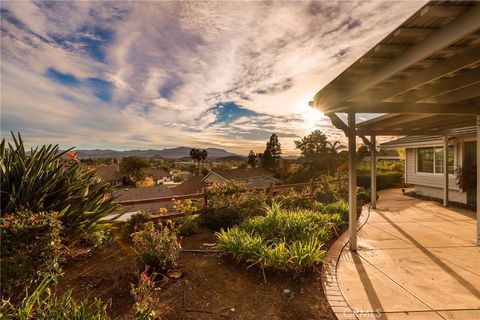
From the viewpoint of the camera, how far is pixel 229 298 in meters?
3.28

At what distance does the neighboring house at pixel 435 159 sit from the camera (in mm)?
9039

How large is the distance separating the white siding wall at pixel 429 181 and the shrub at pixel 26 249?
12.6 metres

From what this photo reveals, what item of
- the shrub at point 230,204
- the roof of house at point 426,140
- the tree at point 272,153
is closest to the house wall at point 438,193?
the roof of house at point 426,140

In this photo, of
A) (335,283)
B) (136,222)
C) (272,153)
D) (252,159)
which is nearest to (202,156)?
(252,159)

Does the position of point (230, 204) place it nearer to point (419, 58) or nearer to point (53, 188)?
point (53, 188)

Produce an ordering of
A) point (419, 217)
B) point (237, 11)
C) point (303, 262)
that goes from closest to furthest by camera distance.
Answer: point (303, 262)
point (237, 11)
point (419, 217)

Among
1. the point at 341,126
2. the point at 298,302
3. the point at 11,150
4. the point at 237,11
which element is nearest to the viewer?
the point at 298,302

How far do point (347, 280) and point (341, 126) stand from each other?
9.85 ft

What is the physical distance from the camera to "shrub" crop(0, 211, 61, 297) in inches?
103

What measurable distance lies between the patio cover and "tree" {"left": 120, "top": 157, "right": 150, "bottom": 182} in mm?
53965

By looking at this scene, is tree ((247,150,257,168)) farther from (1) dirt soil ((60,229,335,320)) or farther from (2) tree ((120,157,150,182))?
(1) dirt soil ((60,229,335,320))

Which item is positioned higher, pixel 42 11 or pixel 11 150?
pixel 42 11

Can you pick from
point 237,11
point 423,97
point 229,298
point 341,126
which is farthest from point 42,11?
point 423,97

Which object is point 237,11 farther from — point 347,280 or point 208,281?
point 347,280
